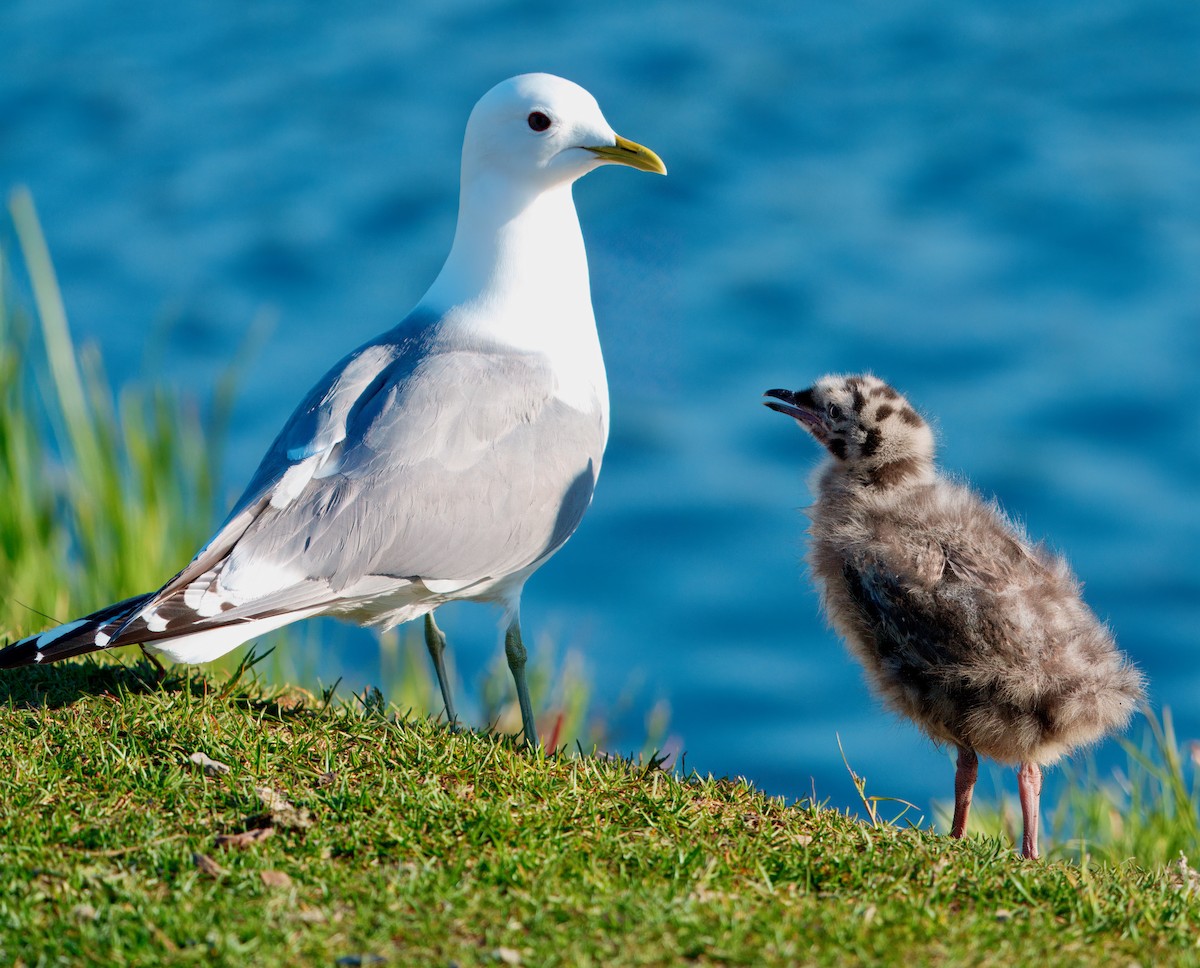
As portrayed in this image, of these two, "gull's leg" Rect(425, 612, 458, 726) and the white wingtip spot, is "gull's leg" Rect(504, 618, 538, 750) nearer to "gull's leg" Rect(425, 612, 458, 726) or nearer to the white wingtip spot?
"gull's leg" Rect(425, 612, 458, 726)

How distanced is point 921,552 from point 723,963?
1.92 m

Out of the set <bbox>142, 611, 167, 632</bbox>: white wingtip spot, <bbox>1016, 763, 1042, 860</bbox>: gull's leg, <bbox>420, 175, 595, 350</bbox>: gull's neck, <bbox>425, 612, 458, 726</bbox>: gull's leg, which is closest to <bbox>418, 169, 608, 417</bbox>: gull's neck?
<bbox>420, 175, 595, 350</bbox>: gull's neck

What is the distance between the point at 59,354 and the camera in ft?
25.7

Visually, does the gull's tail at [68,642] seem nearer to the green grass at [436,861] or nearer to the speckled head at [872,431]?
the green grass at [436,861]

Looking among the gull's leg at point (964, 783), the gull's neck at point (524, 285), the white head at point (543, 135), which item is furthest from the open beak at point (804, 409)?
the gull's leg at point (964, 783)

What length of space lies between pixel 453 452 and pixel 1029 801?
7.13ft

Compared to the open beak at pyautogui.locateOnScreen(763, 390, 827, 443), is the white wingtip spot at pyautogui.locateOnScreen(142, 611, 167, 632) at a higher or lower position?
lower

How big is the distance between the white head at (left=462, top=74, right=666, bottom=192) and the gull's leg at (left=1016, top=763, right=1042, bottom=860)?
249 centimetres

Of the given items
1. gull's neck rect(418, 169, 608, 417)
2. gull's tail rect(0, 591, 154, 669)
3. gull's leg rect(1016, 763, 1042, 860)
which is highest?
gull's neck rect(418, 169, 608, 417)

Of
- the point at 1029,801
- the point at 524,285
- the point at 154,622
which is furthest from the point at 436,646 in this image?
the point at 1029,801

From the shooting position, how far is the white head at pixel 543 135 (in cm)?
580

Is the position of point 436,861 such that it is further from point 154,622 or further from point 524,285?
point 524,285

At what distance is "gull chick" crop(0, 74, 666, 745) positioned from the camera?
482 cm

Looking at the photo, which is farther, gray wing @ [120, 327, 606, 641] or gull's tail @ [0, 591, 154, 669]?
gray wing @ [120, 327, 606, 641]
